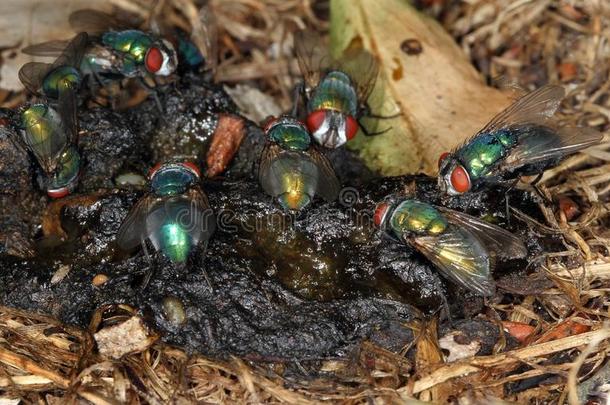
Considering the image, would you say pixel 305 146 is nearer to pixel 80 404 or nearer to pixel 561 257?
pixel 561 257

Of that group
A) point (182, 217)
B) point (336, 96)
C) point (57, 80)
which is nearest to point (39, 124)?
point (57, 80)

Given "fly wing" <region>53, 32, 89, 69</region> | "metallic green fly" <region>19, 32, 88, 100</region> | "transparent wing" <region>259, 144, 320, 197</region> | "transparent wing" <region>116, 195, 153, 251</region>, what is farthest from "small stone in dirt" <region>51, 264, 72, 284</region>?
"fly wing" <region>53, 32, 89, 69</region>

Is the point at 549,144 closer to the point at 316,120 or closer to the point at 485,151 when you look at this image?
the point at 485,151

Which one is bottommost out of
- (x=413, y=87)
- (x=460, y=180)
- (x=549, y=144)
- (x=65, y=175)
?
(x=65, y=175)

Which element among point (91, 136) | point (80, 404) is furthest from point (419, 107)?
point (80, 404)

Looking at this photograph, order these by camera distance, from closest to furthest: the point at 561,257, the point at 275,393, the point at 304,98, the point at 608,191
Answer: the point at 275,393
the point at 561,257
the point at 608,191
the point at 304,98

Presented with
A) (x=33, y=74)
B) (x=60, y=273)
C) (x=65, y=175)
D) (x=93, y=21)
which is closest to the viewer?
(x=60, y=273)
